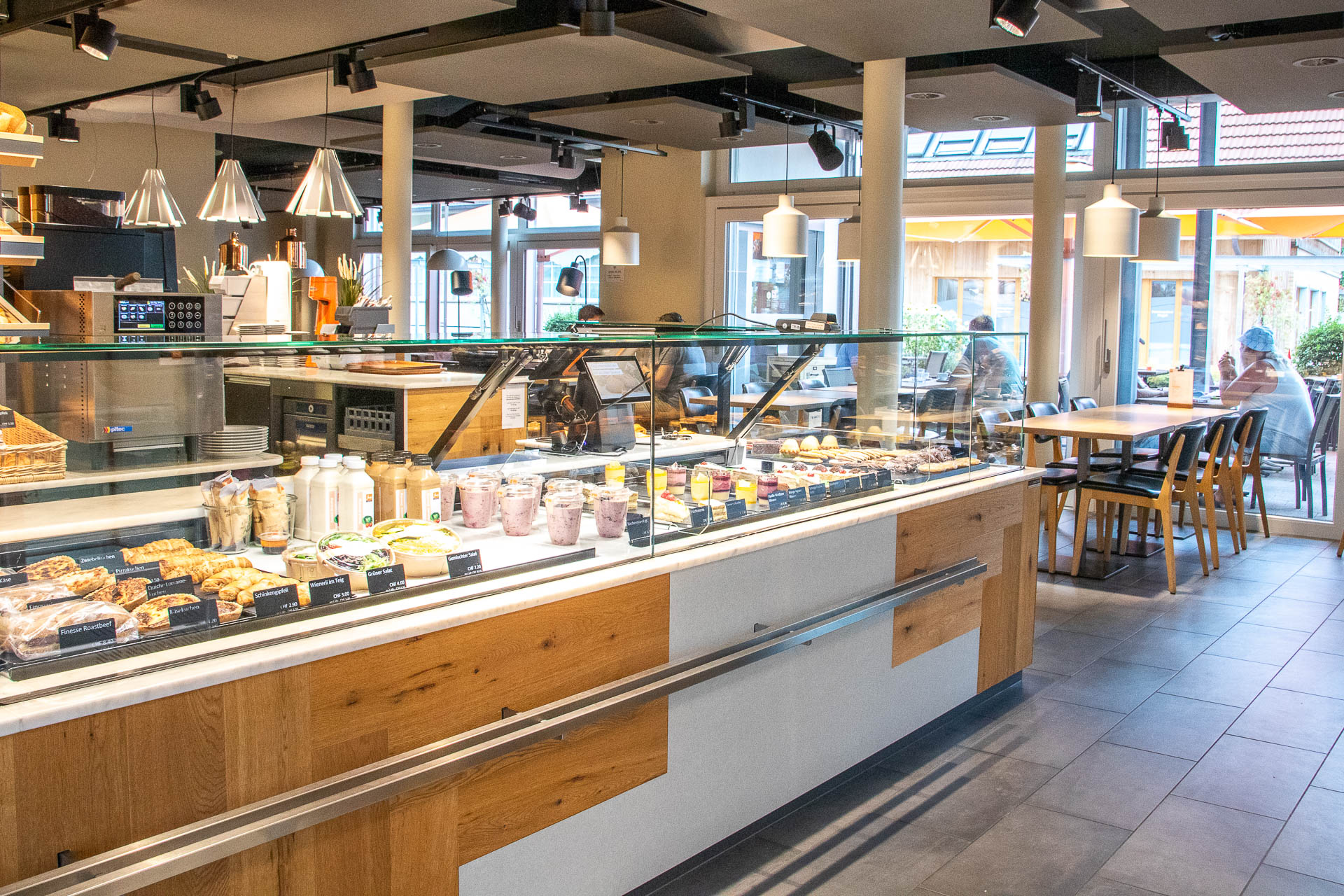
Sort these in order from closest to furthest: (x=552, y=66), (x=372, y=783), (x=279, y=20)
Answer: (x=372, y=783)
(x=279, y=20)
(x=552, y=66)

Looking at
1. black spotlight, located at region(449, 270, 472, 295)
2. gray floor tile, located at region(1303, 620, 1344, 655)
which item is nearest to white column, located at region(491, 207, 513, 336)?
black spotlight, located at region(449, 270, 472, 295)

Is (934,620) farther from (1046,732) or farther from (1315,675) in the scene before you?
(1315,675)

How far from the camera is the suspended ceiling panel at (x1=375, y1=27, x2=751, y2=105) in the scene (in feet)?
19.3

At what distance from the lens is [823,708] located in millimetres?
3229

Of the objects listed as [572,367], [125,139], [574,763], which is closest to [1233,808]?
[574,763]

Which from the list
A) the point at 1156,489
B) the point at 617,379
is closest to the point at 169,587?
the point at 617,379

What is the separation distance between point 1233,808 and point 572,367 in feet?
8.01

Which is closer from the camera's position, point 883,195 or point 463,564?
point 463,564

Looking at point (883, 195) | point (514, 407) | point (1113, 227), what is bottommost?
point (514, 407)

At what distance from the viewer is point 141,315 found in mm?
2475

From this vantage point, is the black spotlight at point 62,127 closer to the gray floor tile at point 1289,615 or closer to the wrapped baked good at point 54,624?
the wrapped baked good at point 54,624

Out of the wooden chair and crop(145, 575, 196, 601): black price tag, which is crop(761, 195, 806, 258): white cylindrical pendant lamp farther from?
crop(145, 575, 196, 601): black price tag

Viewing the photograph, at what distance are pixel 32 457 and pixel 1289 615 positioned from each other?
5.60 meters

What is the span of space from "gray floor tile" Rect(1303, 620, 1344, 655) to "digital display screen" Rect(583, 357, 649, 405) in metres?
3.84
